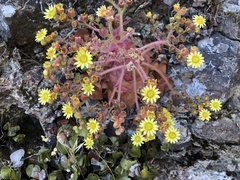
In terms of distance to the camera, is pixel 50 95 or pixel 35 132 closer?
pixel 50 95

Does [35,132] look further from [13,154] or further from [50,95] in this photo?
[50,95]

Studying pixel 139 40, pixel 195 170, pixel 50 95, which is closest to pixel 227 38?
pixel 139 40

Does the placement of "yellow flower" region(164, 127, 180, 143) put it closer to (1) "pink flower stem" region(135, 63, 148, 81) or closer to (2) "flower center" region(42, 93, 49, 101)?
(1) "pink flower stem" region(135, 63, 148, 81)

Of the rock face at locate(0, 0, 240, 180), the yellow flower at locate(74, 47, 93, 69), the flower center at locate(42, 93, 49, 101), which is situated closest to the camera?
the yellow flower at locate(74, 47, 93, 69)

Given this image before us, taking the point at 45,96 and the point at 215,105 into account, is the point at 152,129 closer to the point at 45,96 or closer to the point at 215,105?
the point at 215,105

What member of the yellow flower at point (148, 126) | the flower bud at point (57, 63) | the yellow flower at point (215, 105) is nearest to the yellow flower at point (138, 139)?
the yellow flower at point (148, 126)

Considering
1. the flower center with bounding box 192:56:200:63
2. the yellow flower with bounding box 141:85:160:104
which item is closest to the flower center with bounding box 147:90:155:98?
the yellow flower with bounding box 141:85:160:104
